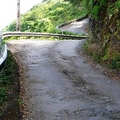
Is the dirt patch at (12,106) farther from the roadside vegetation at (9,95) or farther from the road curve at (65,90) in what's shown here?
the road curve at (65,90)

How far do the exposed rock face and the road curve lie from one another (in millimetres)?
924

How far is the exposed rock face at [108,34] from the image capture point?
15.1 metres

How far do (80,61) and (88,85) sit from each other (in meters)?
5.02

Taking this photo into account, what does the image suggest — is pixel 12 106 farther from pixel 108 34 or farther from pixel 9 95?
pixel 108 34

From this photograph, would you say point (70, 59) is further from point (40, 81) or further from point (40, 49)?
point (40, 81)

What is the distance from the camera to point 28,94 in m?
10.9

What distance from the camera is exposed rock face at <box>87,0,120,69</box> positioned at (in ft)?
49.4

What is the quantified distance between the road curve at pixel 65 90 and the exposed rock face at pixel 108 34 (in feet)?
3.03

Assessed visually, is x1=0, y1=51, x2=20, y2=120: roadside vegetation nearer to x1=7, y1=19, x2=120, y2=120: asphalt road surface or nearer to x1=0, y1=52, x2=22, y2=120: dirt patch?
x1=0, y1=52, x2=22, y2=120: dirt patch

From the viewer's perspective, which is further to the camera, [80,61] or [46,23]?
[46,23]

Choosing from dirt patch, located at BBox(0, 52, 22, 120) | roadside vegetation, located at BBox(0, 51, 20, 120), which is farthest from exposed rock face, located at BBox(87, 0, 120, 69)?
dirt patch, located at BBox(0, 52, 22, 120)

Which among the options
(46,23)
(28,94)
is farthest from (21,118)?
(46,23)

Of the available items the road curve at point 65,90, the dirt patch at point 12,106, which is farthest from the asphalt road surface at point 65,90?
the dirt patch at point 12,106

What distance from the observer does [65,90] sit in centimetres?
1137
